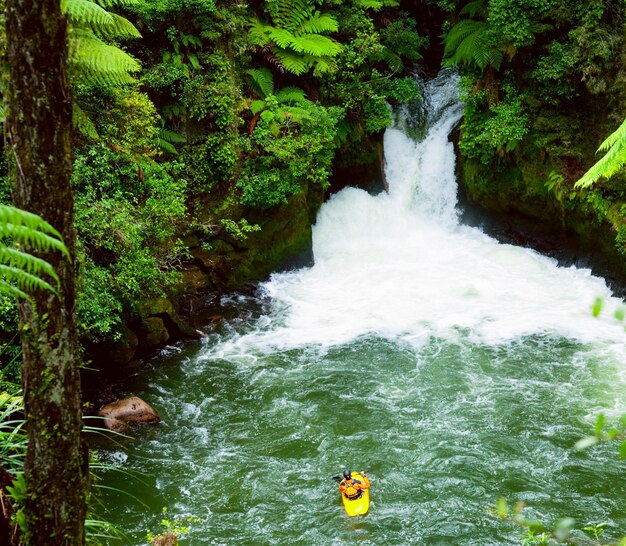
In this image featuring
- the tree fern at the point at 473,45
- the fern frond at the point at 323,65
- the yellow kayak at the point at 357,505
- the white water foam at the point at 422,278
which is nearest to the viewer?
the yellow kayak at the point at 357,505

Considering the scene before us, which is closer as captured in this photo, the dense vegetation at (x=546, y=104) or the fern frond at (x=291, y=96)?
the dense vegetation at (x=546, y=104)

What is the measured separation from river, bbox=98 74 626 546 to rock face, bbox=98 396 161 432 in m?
0.19

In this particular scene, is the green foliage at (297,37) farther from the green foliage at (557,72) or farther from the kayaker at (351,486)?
the kayaker at (351,486)

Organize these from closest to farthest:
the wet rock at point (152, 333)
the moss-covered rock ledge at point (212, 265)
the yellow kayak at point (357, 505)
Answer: the yellow kayak at point (357, 505) → the moss-covered rock ledge at point (212, 265) → the wet rock at point (152, 333)

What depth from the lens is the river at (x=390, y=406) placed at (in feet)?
20.7

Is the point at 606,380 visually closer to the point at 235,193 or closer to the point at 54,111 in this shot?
the point at 235,193

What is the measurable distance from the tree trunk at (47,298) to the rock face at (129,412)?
222 inches

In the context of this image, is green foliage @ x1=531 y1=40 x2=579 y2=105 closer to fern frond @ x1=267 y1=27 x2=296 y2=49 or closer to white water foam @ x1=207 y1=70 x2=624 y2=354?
white water foam @ x1=207 y1=70 x2=624 y2=354

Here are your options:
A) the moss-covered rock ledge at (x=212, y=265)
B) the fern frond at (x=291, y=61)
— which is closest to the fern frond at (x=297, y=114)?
the fern frond at (x=291, y=61)

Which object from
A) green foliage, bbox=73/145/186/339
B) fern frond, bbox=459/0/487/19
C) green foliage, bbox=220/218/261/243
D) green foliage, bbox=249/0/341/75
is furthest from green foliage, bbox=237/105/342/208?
fern frond, bbox=459/0/487/19

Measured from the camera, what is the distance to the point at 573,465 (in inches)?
269

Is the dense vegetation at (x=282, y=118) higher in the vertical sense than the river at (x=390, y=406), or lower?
higher

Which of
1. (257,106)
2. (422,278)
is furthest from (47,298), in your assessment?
(422,278)

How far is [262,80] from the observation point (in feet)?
38.7
